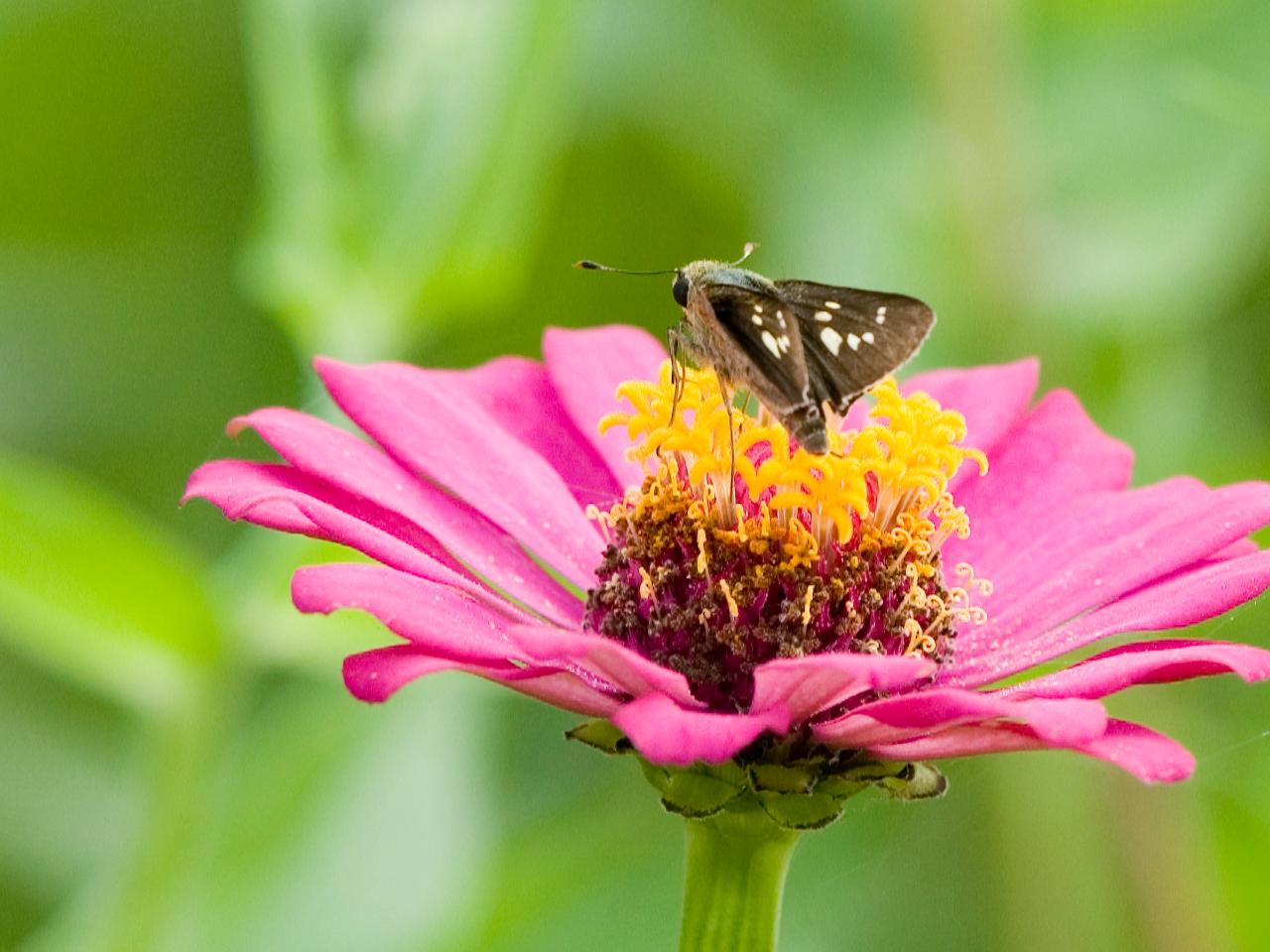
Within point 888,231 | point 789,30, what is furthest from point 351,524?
point 789,30

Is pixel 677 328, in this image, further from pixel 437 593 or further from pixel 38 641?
pixel 38 641

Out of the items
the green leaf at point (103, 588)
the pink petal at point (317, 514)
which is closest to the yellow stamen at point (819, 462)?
the pink petal at point (317, 514)

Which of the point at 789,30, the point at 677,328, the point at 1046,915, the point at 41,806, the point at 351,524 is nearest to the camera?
the point at 351,524

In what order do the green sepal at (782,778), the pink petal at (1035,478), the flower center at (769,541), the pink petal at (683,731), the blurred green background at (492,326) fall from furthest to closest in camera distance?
the blurred green background at (492,326) → the pink petal at (1035,478) → the flower center at (769,541) → the green sepal at (782,778) → the pink petal at (683,731)

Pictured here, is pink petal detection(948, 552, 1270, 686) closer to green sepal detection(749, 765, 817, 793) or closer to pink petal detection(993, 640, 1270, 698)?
pink petal detection(993, 640, 1270, 698)

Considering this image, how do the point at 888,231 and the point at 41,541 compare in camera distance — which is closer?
the point at 41,541

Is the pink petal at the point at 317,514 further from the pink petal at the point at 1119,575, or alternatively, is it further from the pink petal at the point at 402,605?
the pink petal at the point at 1119,575

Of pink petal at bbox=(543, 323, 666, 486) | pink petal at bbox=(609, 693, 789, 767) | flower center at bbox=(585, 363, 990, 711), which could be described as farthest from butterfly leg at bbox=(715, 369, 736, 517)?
pink petal at bbox=(609, 693, 789, 767)
